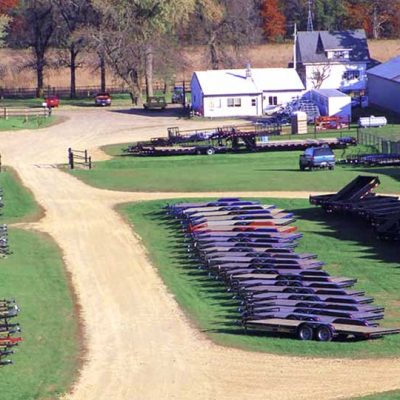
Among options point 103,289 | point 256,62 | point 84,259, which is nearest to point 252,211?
point 84,259

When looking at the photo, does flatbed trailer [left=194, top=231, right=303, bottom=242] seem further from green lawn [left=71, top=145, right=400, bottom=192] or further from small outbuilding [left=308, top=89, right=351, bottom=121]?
small outbuilding [left=308, top=89, right=351, bottom=121]

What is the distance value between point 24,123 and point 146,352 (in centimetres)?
6069

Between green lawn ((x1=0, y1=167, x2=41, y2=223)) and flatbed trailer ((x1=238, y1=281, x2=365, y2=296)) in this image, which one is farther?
green lawn ((x1=0, y1=167, x2=41, y2=223))

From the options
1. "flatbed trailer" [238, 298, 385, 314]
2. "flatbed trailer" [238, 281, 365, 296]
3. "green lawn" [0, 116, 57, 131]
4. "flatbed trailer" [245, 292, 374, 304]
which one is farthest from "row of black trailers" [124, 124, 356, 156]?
"flatbed trailer" [238, 298, 385, 314]

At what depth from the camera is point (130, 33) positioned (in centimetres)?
10356

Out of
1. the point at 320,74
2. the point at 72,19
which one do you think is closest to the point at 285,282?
the point at 320,74

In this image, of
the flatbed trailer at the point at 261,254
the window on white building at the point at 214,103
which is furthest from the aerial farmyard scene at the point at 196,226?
the window on white building at the point at 214,103

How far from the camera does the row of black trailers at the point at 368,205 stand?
1652 inches

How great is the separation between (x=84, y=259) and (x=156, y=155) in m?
30.3

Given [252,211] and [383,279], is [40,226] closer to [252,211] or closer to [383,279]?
[252,211]

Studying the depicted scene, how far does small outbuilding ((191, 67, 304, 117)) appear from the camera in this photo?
9294 cm

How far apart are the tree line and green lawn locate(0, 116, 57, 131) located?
341 inches

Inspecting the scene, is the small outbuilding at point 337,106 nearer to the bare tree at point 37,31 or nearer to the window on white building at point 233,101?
the window on white building at point 233,101

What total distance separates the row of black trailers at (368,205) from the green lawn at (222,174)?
18.8 ft
